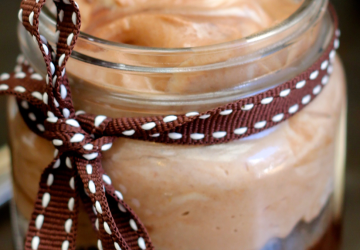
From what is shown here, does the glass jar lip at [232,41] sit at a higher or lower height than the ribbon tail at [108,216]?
higher

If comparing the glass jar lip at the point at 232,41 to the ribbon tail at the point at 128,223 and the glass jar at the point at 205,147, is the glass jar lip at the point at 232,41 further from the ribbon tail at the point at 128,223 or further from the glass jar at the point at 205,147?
the ribbon tail at the point at 128,223

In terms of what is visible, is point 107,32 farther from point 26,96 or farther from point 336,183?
point 336,183

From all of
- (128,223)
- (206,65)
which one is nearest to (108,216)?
(128,223)

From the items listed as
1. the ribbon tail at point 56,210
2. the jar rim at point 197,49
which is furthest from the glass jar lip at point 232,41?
the ribbon tail at point 56,210

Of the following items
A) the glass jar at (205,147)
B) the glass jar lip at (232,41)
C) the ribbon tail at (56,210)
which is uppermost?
the glass jar lip at (232,41)

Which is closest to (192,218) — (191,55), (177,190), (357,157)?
(177,190)
